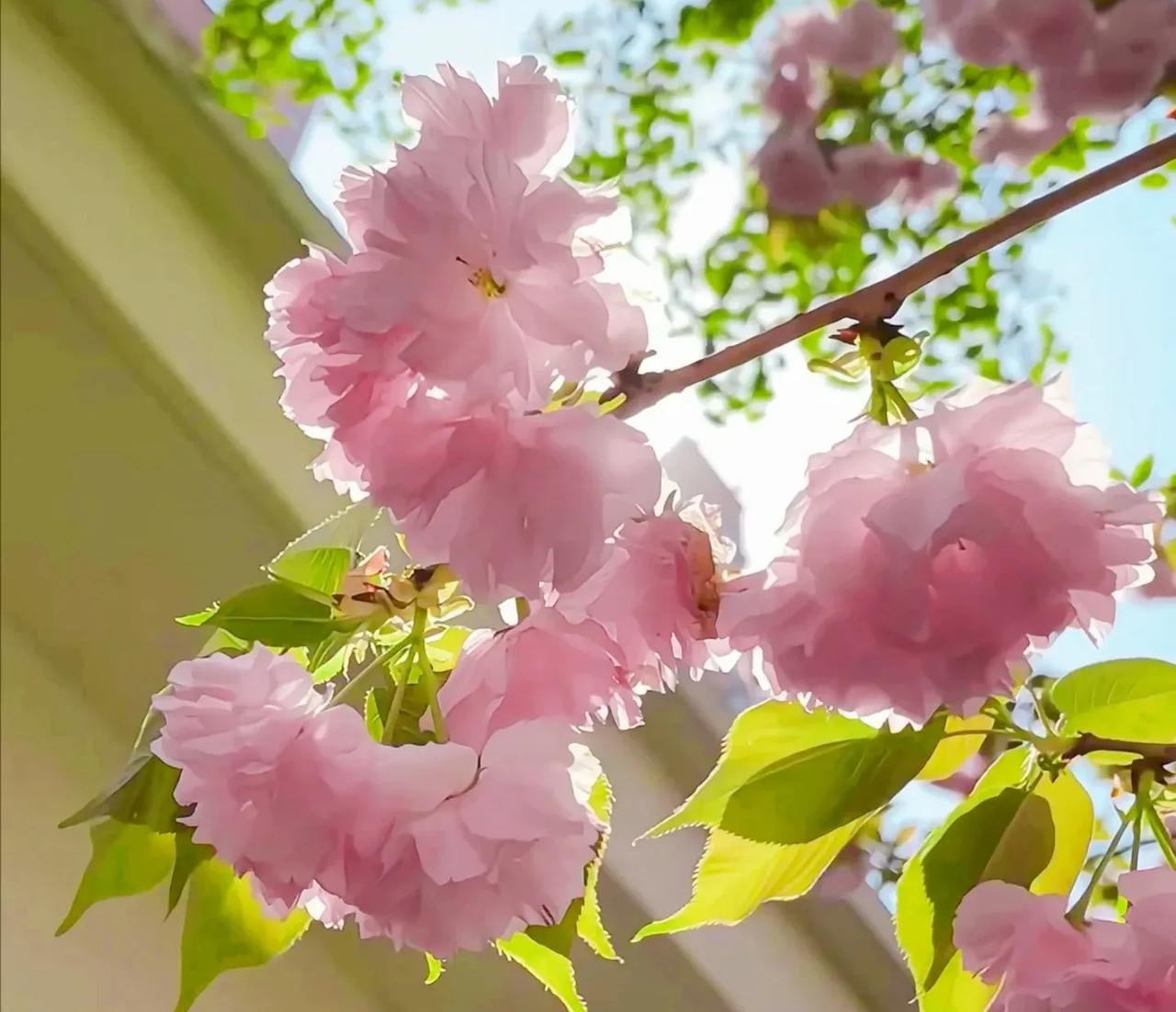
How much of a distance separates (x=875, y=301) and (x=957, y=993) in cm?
24

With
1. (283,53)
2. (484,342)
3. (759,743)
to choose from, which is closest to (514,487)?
(484,342)

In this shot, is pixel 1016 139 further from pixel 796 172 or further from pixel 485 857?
pixel 485 857

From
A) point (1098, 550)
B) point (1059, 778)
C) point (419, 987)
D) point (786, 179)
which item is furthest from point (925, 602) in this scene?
point (419, 987)

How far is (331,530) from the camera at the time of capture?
1.53 feet

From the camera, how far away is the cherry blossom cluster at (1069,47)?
0.61 metres

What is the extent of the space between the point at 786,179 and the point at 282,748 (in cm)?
52

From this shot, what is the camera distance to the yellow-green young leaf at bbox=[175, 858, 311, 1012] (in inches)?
16.6

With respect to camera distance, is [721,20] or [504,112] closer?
[504,112]

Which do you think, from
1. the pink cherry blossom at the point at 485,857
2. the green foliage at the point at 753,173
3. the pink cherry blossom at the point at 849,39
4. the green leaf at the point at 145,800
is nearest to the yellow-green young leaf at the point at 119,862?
the green leaf at the point at 145,800

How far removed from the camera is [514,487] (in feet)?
1.05

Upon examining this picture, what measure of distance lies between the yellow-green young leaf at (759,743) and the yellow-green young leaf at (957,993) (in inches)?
3.5

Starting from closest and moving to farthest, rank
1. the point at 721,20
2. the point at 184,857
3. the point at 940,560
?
1. the point at 940,560
2. the point at 184,857
3. the point at 721,20

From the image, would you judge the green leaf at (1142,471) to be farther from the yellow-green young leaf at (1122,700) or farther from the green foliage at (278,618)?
the green foliage at (278,618)

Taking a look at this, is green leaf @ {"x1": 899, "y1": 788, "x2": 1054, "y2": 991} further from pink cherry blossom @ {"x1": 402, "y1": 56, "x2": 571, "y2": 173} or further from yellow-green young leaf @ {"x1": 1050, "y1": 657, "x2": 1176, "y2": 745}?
pink cherry blossom @ {"x1": 402, "y1": 56, "x2": 571, "y2": 173}
